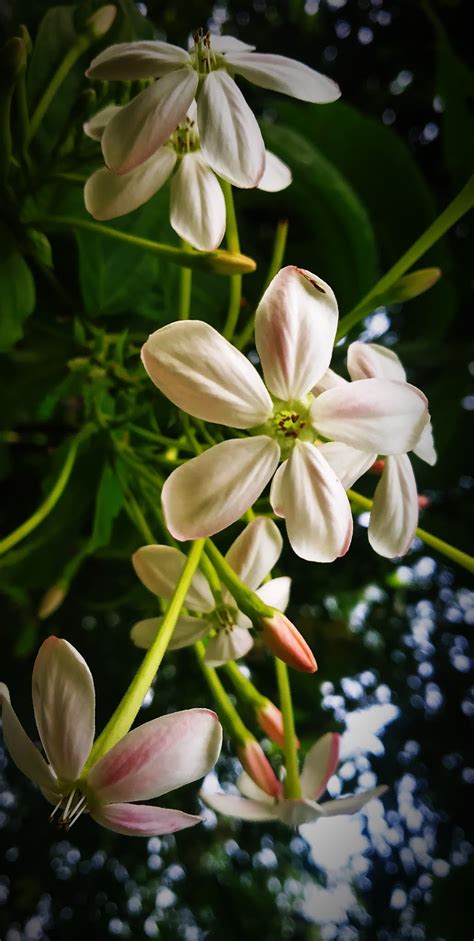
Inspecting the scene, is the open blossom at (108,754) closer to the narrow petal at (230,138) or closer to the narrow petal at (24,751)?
the narrow petal at (24,751)

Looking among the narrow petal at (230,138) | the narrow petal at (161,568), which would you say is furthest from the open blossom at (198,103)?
the narrow petal at (161,568)

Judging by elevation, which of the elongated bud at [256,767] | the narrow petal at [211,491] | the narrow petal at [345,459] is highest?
the narrow petal at [211,491]

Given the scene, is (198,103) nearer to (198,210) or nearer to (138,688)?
(198,210)

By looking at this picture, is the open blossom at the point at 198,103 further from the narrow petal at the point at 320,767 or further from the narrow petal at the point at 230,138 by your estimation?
the narrow petal at the point at 320,767

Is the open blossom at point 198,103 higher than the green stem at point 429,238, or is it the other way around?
the open blossom at point 198,103

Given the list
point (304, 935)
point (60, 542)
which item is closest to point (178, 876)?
point (304, 935)

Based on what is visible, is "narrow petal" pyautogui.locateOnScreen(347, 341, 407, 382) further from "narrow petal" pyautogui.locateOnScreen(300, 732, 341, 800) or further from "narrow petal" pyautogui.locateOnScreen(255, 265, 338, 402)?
"narrow petal" pyautogui.locateOnScreen(300, 732, 341, 800)

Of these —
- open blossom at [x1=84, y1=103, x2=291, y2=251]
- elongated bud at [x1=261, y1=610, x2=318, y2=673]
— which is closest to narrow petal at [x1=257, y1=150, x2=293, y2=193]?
open blossom at [x1=84, y1=103, x2=291, y2=251]
